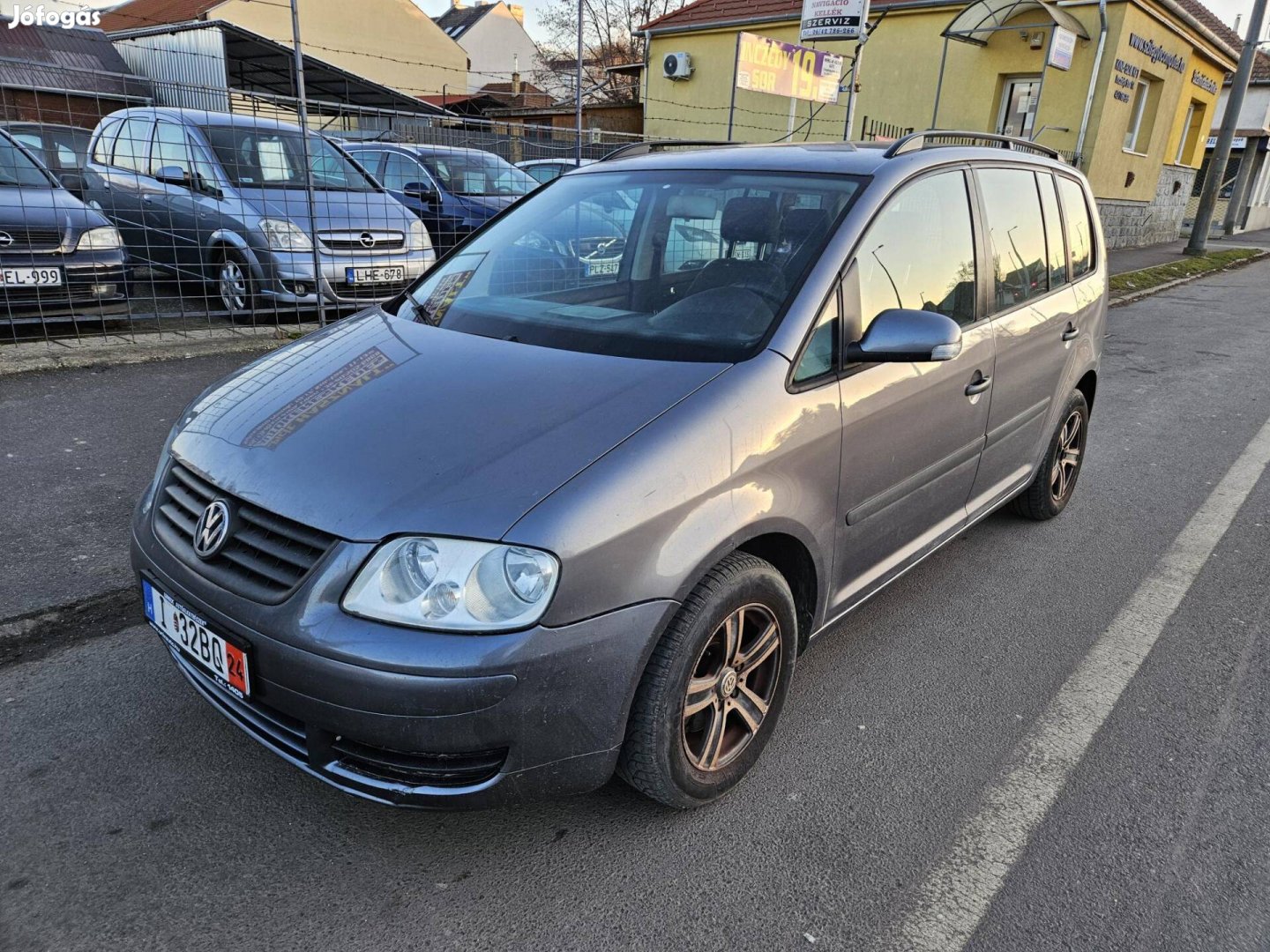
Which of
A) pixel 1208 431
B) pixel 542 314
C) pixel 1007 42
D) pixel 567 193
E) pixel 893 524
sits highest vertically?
pixel 1007 42

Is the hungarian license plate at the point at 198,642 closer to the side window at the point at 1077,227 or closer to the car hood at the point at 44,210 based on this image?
the side window at the point at 1077,227

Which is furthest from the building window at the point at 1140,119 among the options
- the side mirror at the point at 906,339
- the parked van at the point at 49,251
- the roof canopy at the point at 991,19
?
the side mirror at the point at 906,339

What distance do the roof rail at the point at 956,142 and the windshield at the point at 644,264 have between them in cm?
38

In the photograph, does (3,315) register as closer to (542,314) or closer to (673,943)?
(542,314)

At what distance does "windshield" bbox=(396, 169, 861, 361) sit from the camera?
2.60 metres

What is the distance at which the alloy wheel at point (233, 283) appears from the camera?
289 inches

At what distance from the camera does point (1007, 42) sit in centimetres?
1775

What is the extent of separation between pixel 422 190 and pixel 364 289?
272 cm

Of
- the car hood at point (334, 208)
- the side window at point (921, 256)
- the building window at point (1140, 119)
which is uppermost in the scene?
the building window at point (1140, 119)

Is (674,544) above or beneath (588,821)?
above

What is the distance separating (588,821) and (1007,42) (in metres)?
19.6

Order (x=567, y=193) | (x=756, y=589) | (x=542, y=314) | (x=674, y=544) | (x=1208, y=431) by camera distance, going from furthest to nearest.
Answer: (x=1208, y=431) < (x=567, y=193) < (x=542, y=314) < (x=756, y=589) < (x=674, y=544)

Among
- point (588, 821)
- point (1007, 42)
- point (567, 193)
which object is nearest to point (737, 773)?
point (588, 821)

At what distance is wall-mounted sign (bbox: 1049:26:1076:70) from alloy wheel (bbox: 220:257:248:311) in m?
14.5
